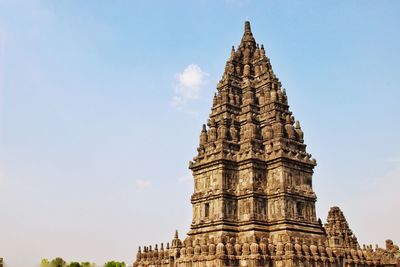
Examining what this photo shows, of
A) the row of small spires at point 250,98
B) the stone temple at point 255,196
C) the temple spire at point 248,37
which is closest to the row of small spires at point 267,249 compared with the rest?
the stone temple at point 255,196

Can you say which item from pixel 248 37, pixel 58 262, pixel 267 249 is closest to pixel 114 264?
pixel 58 262

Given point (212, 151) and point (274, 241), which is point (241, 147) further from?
point (274, 241)

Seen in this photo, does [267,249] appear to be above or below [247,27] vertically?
below

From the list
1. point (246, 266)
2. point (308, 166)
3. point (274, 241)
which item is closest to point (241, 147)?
point (308, 166)

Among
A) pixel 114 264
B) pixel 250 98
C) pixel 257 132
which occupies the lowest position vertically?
pixel 114 264

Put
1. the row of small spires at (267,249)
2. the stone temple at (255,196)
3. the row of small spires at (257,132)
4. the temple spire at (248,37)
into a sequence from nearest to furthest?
1. the row of small spires at (267,249)
2. the stone temple at (255,196)
3. the row of small spires at (257,132)
4. the temple spire at (248,37)

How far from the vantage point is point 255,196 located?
33438 mm

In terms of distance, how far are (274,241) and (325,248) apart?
12.0 feet

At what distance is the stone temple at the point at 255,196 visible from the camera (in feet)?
99.5

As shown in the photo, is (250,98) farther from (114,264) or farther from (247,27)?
(114,264)

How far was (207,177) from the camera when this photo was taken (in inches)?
1409

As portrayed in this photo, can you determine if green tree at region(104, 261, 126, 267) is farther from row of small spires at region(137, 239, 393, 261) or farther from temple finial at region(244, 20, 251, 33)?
temple finial at region(244, 20, 251, 33)

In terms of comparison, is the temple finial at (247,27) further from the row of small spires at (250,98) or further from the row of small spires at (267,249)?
the row of small spires at (267,249)

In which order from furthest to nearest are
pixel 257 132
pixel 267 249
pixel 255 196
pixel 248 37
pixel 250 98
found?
pixel 248 37
pixel 250 98
pixel 257 132
pixel 255 196
pixel 267 249
